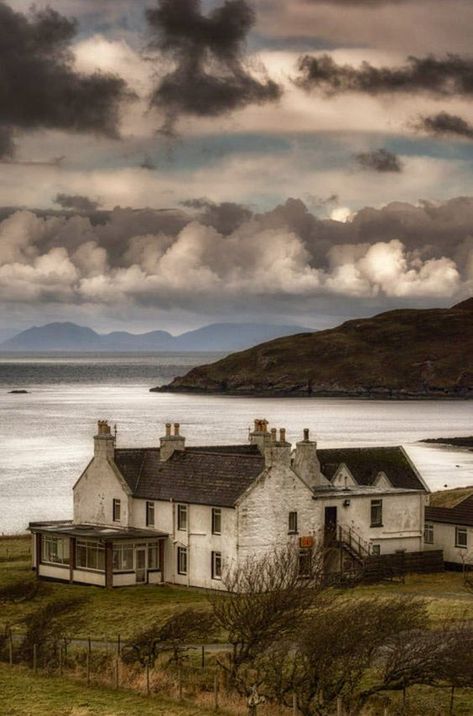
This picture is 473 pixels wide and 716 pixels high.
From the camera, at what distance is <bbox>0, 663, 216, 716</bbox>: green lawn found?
1436 inches

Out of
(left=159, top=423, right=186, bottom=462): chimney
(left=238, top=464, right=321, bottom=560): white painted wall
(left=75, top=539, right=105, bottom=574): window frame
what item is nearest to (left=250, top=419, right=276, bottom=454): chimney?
(left=159, top=423, right=186, bottom=462): chimney

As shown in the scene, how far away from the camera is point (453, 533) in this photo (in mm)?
68750

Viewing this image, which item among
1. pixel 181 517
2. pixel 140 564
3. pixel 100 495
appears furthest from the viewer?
pixel 100 495

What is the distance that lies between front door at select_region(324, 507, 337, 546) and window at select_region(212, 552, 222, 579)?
584 centimetres

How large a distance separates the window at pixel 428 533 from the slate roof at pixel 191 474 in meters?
11.9

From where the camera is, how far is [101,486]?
221 feet

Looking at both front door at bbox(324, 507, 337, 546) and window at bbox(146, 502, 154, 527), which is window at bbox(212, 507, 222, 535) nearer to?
window at bbox(146, 502, 154, 527)

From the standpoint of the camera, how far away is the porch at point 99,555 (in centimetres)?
6162

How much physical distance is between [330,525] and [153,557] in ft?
30.5

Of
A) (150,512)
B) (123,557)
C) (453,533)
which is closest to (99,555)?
(123,557)

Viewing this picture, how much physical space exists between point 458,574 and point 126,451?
18.9 m

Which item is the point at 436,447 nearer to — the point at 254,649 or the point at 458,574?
the point at 458,574

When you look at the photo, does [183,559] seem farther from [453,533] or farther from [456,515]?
[456,515]

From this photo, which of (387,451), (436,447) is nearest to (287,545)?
(387,451)
